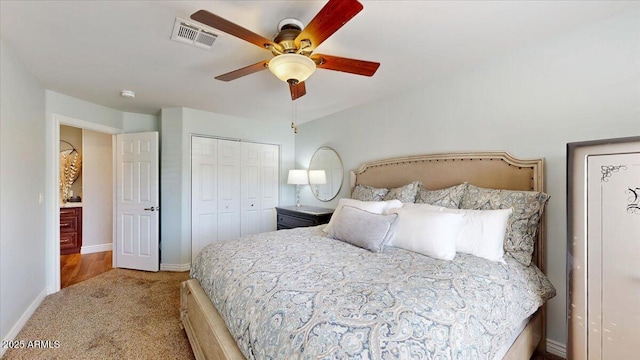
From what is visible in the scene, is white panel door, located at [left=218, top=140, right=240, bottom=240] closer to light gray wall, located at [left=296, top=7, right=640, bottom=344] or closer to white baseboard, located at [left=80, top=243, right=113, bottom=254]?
white baseboard, located at [left=80, top=243, right=113, bottom=254]

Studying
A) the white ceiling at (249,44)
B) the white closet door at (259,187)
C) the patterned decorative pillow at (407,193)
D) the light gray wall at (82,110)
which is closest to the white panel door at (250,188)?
the white closet door at (259,187)

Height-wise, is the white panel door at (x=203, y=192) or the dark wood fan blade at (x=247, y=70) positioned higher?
the dark wood fan blade at (x=247, y=70)

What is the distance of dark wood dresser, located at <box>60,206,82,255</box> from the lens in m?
4.42

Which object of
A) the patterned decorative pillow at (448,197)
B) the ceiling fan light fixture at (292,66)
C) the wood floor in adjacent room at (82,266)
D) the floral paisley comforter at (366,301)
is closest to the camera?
the floral paisley comforter at (366,301)

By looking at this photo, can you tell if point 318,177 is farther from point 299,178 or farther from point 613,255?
point 613,255

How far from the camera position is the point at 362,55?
2.16 meters

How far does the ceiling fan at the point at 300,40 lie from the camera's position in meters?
1.31

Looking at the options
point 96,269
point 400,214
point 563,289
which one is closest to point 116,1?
point 400,214

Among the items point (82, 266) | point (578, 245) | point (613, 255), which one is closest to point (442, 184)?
point (578, 245)

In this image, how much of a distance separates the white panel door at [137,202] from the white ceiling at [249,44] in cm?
89

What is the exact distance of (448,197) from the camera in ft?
7.29

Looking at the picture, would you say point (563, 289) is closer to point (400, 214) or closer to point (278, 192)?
point (400, 214)

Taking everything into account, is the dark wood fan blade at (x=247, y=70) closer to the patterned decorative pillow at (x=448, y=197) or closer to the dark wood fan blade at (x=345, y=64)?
the dark wood fan blade at (x=345, y=64)

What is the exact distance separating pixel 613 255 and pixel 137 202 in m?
4.72
